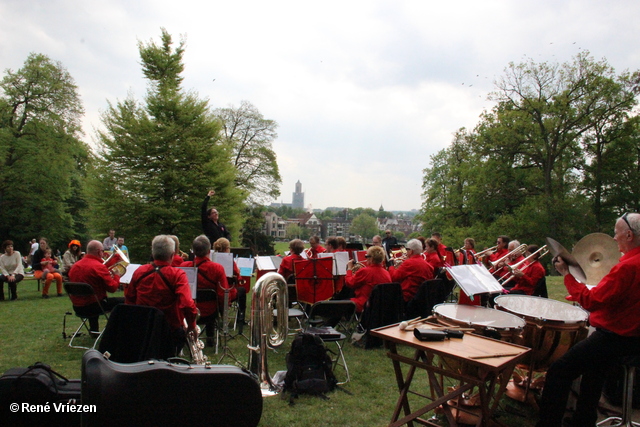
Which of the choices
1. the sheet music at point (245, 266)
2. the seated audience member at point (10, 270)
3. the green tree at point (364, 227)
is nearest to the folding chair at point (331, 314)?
the sheet music at point (245, 266)

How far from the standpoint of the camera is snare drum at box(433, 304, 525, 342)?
326 centimetres

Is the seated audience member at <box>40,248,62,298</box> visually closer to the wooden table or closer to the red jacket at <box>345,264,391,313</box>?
the red jacket at <box>345,264,391,313</box>

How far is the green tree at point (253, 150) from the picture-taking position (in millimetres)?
29797

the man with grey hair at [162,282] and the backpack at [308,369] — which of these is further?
the backpack at [308,369]

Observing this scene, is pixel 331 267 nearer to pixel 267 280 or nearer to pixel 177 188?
pixel 267 280

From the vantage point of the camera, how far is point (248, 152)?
29.8 meters

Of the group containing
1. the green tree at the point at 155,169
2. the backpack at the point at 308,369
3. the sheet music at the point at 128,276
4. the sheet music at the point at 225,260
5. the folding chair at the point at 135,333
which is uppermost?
the green tree at the point at 155,169

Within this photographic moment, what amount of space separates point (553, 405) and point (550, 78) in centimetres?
2391

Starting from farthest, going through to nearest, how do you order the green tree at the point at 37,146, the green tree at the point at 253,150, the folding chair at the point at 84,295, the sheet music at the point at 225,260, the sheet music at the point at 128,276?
the green tree at the point at 253,150 < the green tree at the point at 37,146 < the sheet music at the point at 225,260 < the sheet music at the point at 128,276 < the folding chair at the point at 84,295

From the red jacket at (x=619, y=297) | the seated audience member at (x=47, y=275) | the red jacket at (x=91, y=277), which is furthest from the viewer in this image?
the seated audience member at (x=47, y=275)

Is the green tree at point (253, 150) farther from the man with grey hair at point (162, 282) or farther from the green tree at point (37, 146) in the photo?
the man with grey hair at point (162, 282)

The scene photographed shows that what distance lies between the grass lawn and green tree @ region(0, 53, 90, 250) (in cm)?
1852

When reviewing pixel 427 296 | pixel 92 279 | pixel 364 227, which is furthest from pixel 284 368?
pixel 364 227

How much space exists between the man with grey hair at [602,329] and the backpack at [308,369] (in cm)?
198
